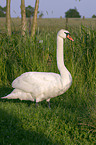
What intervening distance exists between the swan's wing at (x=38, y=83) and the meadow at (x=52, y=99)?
0.44 metres

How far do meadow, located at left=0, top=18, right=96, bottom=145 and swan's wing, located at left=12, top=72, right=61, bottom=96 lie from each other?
44 centimetres

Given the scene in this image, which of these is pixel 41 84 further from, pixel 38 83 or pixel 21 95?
pixel 21 95

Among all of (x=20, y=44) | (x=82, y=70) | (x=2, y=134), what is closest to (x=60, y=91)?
(x=2, y=134)

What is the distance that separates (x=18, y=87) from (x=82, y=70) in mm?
2192

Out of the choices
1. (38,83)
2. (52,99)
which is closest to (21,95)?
(38,83)

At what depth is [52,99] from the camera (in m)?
5.32

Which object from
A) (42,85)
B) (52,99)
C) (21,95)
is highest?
(42,85)

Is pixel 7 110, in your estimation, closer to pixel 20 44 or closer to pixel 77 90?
pixel 77 90

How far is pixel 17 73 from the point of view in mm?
6238

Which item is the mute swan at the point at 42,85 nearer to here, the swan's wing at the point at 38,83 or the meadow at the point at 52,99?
the swan's wing at the point at 38,83

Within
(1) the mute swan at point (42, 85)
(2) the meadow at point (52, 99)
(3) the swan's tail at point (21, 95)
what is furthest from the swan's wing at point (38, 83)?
(2) the meadow at point (52, 99)

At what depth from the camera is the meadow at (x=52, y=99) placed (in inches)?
138

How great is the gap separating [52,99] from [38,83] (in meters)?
1.25

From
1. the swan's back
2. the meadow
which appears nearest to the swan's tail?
the swan's back
